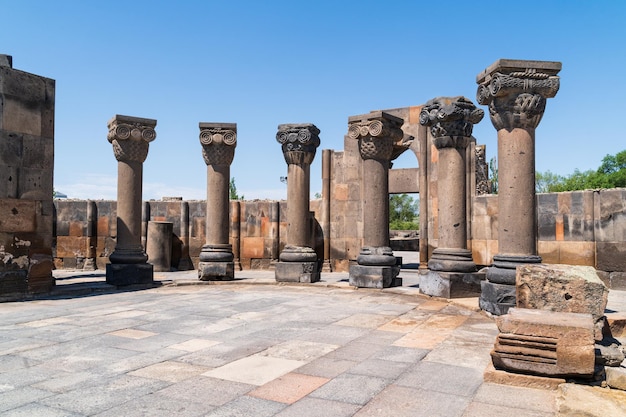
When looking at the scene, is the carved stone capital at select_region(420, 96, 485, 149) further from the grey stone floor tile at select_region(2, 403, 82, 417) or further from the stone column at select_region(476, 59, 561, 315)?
the grey stone floor tile at select_region(2, 403, 82, 417)

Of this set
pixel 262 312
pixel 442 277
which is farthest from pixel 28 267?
pixel 442 277

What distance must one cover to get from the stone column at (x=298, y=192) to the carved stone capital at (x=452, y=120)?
11.6 feet

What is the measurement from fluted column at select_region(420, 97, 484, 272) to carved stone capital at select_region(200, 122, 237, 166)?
5281 millimetres

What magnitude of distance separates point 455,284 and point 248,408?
6.30 m

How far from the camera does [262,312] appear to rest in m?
7.64

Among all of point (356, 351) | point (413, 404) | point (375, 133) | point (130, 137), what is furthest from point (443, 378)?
point (130, 137)

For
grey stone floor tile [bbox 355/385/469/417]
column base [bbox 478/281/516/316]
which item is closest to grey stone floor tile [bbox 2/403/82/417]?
grey stone floor tile [bbox 355/385/469/417]

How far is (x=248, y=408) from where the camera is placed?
3463mm

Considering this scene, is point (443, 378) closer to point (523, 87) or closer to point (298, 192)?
point (523, 87)

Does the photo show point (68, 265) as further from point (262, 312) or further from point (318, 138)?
point (262, 312)

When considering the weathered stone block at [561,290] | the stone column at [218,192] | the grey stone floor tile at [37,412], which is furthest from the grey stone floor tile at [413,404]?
the stone column at [218,192]

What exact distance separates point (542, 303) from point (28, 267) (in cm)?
884

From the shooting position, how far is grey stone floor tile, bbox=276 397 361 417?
3359 millimetres

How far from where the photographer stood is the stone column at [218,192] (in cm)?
1235
